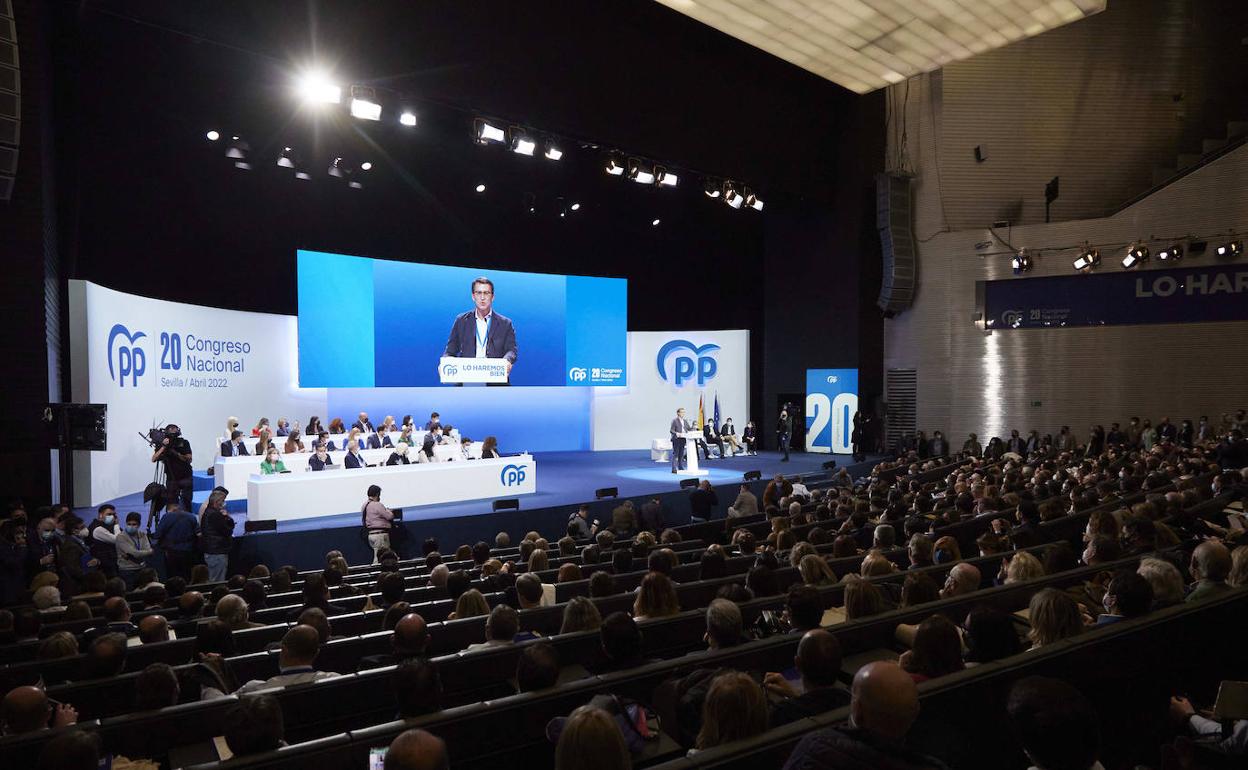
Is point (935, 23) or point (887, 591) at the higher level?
point (935, 23)

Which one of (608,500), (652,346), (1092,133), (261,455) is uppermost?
(1092,133)

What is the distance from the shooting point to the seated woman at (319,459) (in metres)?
11.0

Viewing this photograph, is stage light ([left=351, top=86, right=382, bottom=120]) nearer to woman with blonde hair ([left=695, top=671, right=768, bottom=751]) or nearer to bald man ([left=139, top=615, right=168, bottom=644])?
bald man ([left=139, top=615, right=168, bottom=644])

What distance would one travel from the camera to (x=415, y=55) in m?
10.5

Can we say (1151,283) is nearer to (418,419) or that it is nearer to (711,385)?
(711,385)

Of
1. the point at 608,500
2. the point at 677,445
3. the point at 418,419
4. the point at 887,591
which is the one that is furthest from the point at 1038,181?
the point at 887,591

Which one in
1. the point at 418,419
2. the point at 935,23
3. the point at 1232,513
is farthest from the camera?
the point at 418,419

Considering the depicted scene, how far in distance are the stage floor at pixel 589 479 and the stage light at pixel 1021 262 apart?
5.50 m

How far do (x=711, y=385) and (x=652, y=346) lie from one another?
1.96 m

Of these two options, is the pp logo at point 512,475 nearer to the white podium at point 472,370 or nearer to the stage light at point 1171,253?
the white podium at point 472,370

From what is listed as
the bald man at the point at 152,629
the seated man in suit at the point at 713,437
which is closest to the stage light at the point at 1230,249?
the seated man in suit at the point at 713,437

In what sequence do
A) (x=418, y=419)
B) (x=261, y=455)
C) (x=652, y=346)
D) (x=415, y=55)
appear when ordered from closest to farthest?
(x=415, y=55) → (x=261, y=455) → (x=418, y=419) → (x=652, y=346)

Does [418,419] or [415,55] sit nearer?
[415,55]

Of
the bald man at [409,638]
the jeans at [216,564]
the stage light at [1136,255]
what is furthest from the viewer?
the stage light at [1136,255]
